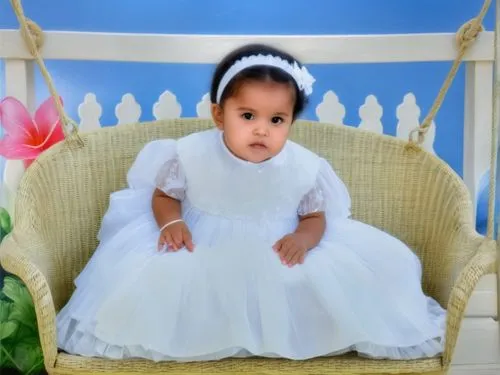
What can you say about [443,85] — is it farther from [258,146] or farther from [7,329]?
[7,329]

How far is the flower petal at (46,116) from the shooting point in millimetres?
1412

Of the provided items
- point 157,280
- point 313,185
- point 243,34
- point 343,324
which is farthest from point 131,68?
point 343,324

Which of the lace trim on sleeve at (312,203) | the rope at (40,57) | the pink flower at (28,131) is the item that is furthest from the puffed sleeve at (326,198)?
the pink flower at (28,131)

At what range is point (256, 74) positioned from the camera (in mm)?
1066

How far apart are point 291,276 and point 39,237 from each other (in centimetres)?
43

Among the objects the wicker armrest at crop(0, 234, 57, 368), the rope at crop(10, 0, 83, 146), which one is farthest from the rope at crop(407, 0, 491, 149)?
the wicker armrest at crop(0, 234, 57, 368)

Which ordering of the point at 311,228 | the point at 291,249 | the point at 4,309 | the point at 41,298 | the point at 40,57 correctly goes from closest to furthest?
the point at 41,298 → the point at 291,249 → the point at 311,228 → the point at 40,57 → the point at 4,309

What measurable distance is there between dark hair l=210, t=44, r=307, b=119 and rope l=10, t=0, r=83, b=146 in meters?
0.28

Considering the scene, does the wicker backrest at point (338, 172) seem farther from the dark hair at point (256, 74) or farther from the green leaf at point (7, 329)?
the dark hair at point (256, 74)

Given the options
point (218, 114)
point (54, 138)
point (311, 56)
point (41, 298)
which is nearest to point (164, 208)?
point (218, 114)

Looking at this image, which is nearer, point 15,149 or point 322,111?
point 15,149

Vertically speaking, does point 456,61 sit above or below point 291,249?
above

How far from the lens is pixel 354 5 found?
1445 millimetres

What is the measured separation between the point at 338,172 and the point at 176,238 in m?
0.48
